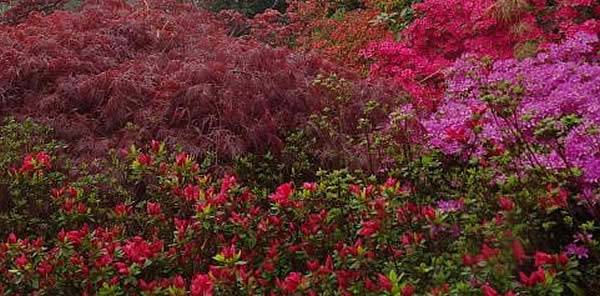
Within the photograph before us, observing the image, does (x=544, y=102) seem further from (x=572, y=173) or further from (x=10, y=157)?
(x=10, y=157)

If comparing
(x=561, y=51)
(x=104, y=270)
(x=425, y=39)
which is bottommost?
(x=425, y=39)

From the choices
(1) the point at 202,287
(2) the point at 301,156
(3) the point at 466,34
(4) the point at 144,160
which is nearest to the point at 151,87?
(2) the point at 301,156

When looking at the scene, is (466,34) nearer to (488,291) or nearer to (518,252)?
(518,252)

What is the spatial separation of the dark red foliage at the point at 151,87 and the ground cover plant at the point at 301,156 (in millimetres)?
17

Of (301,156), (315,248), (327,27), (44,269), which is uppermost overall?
(44,269)

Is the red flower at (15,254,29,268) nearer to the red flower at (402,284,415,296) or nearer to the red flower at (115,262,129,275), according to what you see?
the red flower at (115,262,129,275)

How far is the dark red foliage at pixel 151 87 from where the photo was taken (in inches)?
172

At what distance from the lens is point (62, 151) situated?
4.31 m

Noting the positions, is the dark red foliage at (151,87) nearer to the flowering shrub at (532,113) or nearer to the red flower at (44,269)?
the flowering shrub at (532,113)

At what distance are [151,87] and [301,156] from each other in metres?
1.56

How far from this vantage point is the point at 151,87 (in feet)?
15.9

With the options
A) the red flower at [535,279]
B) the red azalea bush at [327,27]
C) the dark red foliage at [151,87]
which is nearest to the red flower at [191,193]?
the red flower at [535,279]

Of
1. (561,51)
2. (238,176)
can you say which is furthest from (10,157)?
(561,51)

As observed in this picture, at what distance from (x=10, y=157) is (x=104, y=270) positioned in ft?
6.24
